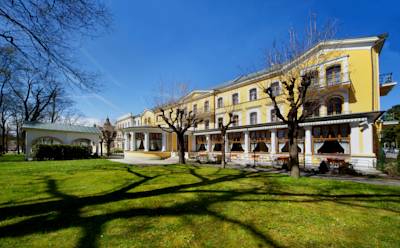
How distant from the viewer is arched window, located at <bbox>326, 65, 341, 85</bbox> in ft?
54.8

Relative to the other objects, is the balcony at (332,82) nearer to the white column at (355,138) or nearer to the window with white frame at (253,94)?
the white column at (355,138)

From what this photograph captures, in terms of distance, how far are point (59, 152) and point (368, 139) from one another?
30.8 metres

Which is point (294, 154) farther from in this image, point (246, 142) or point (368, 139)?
point (246, 142)

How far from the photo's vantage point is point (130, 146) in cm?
2995

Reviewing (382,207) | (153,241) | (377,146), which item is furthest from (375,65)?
(153,241)

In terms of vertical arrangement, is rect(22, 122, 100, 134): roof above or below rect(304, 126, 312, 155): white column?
above

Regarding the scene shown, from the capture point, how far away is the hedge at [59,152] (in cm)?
2305

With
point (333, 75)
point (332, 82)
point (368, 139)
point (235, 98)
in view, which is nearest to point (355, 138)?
point (368, 139)

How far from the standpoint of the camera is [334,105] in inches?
677

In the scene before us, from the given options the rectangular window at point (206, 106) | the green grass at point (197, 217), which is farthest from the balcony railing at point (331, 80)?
the rectangular window at point (206, 106)

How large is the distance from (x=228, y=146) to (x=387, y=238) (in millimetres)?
21356

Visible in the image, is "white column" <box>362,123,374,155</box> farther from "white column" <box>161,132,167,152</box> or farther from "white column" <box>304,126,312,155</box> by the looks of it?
"white column" <box>161,132,167,152</box>

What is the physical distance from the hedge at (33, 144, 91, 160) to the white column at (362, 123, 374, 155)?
98.8 feet

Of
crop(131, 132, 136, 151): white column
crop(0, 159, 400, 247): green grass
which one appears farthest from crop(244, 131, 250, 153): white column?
crop(131, 132, 136, 151): white column
